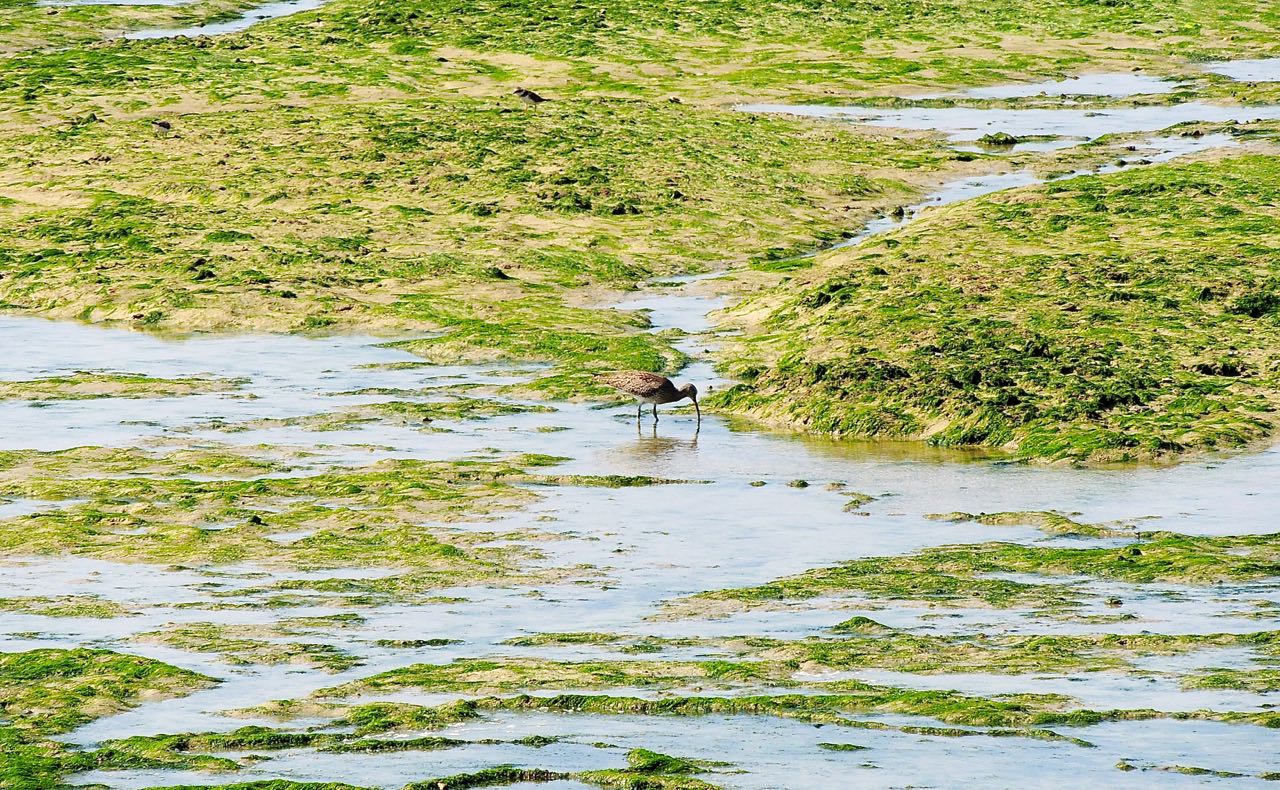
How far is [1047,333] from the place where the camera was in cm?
1988

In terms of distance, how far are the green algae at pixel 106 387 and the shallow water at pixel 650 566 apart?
0.30m

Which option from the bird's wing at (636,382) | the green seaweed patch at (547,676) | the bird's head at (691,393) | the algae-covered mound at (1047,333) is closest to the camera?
the green seaweed patch at (547,676)

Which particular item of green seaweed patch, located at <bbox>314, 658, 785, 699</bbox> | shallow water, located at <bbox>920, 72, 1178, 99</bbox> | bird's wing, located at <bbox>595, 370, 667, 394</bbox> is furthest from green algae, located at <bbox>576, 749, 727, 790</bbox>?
shallow water, located at <bbox>920, 72, 1178, 99</bbox>

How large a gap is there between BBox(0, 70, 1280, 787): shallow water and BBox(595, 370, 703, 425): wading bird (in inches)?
11.0

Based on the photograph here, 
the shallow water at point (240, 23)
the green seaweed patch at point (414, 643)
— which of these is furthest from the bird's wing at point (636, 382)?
the shallow water at point (240, 23)

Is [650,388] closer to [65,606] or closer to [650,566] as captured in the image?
[650,566]

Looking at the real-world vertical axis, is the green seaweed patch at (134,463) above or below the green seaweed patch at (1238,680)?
below

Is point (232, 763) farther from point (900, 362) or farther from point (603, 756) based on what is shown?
point (900, 362)

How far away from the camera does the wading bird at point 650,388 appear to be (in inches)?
720

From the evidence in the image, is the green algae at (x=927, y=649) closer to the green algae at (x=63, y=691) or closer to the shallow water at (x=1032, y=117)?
the green algae at (x=63, y=691)

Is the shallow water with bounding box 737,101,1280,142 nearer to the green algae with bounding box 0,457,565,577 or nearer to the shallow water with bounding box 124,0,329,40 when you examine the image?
the shallow water with bounding box 124,0,329,40

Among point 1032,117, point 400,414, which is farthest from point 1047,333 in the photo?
point 1032,117

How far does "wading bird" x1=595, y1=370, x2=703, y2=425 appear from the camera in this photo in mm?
18297

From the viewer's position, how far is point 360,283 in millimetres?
25000
